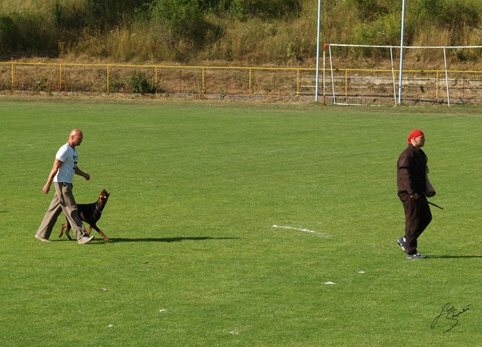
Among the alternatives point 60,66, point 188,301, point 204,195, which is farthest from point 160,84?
point 188,301

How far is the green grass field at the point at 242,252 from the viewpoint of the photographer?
9594mm

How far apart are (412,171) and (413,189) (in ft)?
0.84

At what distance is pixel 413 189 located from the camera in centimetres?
1271

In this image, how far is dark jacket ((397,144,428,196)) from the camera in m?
12.7

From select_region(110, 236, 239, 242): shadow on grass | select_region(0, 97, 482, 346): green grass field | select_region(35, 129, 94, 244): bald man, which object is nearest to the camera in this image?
select_region(0, 97, 482, 346): green grass field

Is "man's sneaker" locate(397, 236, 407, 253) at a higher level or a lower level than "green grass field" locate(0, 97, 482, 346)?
higher

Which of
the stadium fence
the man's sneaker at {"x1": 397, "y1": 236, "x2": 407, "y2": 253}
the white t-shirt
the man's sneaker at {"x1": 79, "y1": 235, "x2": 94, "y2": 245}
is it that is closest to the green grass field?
the man's sneaker at {"x1": 79, "y1": 235, "x2": 94, "y2": 245}

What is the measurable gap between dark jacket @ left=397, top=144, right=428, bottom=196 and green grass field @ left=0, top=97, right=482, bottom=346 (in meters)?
1.02

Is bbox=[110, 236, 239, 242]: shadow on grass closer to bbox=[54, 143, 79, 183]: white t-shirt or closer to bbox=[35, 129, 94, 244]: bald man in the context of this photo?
bbox=[35, 129, 94, 244]: bald man

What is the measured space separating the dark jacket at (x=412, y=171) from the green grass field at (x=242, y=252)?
3.35 ft

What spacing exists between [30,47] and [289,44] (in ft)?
60.4

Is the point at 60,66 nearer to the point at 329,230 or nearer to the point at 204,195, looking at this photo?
the point at 204,195

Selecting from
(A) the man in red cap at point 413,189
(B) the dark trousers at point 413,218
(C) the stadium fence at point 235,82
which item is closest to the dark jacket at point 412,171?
(A) the man in red cap at point 413,189

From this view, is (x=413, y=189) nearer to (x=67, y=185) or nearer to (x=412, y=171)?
(x=412, y=171)
